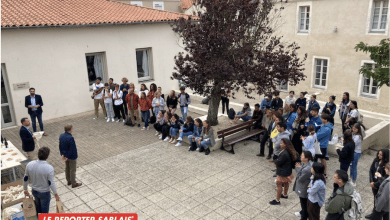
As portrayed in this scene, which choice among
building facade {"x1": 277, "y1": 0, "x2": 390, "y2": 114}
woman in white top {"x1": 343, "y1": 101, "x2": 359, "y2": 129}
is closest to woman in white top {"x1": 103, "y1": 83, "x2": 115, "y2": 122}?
woman in white top {"x1": 343, "y1": 101, "x2": 359, "y2": 129}

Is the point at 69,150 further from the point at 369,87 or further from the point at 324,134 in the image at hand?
the point at 369,87

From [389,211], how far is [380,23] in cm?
1357

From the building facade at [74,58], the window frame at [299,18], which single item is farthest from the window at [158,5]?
the window frame at [299,18]

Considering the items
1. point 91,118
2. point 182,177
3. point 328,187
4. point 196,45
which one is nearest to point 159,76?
point 91,118

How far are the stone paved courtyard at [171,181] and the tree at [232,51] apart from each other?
2446 millimetres

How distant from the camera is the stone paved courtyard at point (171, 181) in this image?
7.24 m

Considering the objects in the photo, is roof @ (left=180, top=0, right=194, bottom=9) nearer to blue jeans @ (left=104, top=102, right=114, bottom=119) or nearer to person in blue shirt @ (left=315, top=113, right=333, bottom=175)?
blue jeans @ (left=104, top=102, right=114, bottom=119)

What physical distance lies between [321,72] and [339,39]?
7.69 ft

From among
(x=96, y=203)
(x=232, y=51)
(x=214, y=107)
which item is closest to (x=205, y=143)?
(x=214, y=107)

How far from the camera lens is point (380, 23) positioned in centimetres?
1630

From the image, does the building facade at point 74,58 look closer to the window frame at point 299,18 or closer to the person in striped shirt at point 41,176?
the window frame at point 299,18

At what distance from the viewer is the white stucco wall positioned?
13.1 meters

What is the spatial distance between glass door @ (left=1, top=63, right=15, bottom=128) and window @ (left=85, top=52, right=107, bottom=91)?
11.7ft

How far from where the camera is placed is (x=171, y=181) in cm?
852
